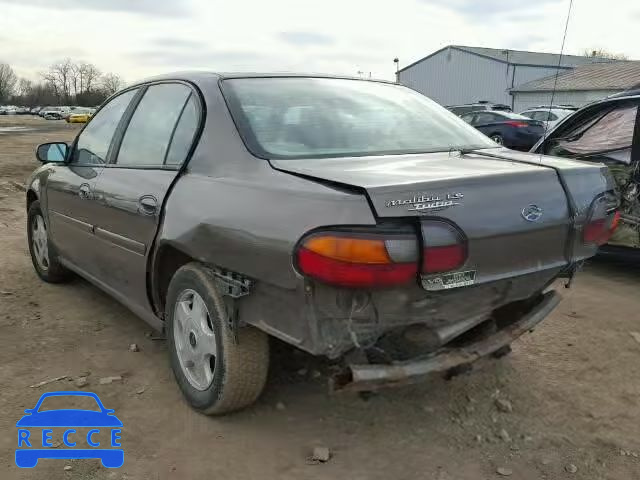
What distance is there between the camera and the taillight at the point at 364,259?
80.5 inches

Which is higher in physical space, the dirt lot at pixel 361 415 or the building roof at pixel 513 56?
the building roof at pixel 513 56

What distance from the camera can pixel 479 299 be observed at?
7.74ft

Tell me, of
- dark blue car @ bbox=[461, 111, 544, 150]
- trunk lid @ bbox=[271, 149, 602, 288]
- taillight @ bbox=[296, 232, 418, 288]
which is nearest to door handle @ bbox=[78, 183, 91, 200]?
trunk lid @ bbox=[271, 149, 602, 288]

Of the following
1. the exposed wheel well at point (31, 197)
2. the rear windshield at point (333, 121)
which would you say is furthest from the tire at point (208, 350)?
the exposed wheel well at point (31, 197)

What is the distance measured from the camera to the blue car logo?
2.60 metres

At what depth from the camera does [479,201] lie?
221cm

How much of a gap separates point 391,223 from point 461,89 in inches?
1963

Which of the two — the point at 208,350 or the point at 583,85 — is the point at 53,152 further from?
the point at 583,85

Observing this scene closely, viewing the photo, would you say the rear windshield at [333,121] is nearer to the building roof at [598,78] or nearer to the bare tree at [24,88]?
the building roof at [598,78]

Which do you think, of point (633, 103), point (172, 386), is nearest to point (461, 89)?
point (633, 103)

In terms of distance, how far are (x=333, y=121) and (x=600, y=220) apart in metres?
1.28

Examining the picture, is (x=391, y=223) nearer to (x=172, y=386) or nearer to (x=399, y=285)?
(x=399, y=285)

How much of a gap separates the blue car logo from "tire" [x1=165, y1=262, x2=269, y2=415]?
1.27 feet

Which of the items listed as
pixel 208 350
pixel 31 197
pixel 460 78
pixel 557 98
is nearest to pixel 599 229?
pixel 208 350
